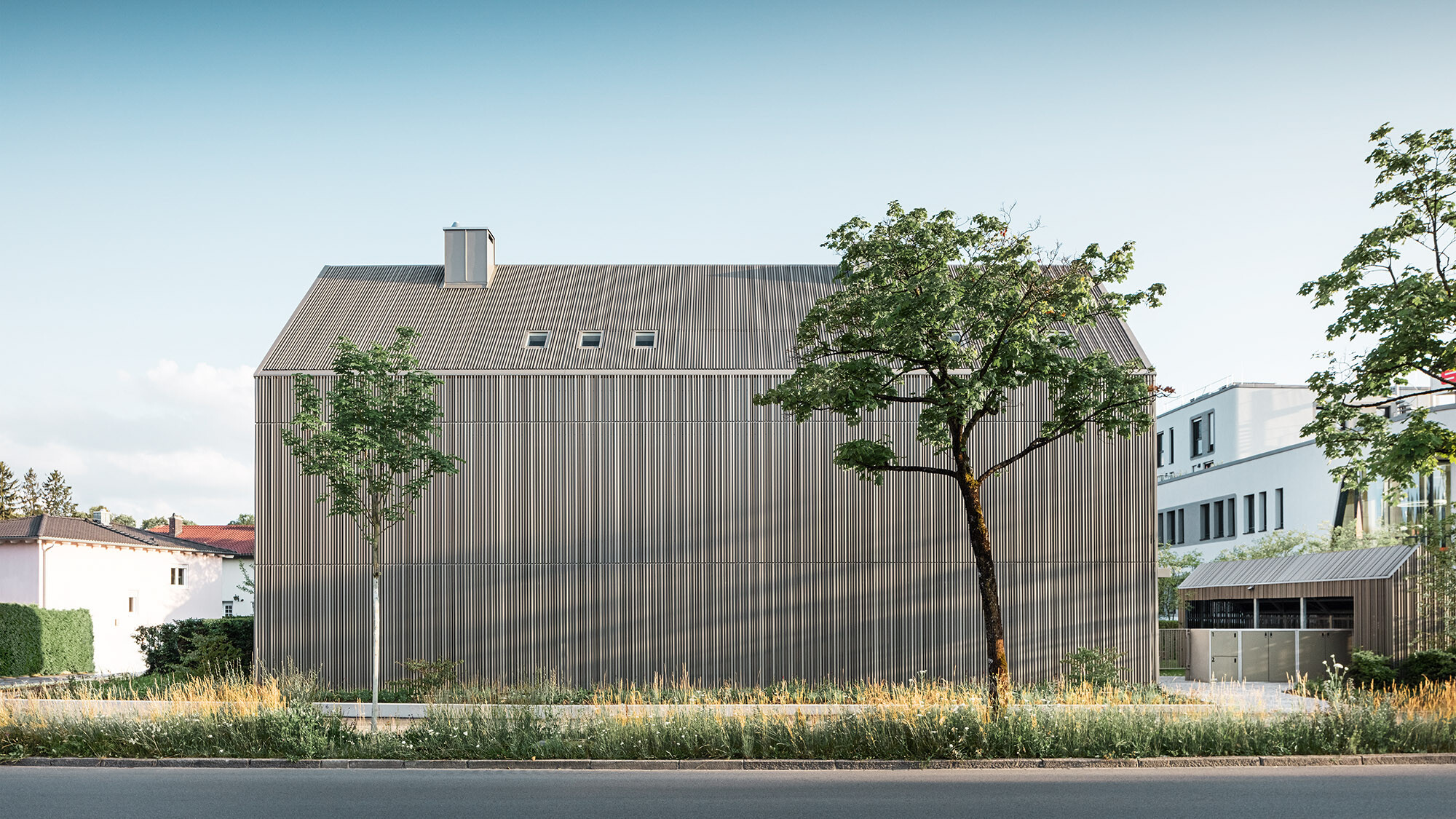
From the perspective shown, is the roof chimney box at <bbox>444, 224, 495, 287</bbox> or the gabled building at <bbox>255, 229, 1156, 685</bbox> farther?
the roof chimney box at <bbox>444, 224, 495, 287</bbox>

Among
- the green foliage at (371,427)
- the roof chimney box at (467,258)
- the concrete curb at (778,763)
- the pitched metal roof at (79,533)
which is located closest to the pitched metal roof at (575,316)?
the roof chimney box at (467,258)

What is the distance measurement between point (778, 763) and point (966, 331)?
5.53 meters

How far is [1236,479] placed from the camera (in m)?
51.0

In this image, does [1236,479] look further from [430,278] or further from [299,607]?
[299,607]

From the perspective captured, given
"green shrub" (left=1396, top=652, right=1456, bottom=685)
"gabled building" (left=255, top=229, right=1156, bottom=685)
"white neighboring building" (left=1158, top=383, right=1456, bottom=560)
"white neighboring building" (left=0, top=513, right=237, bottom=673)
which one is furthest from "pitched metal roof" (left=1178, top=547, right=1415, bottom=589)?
"white neighboring building" (left=0, top=513, right=237, bottom=673)

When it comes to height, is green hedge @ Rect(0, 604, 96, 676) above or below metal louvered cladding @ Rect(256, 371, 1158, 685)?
below

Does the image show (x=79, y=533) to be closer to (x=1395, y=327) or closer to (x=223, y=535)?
(x=223, y=535)

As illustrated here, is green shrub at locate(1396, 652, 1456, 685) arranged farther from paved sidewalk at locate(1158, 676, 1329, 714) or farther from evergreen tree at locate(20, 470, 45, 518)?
evergreen tree at locate(20, 470, 45, 518)

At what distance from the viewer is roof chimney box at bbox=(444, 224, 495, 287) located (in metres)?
26.3

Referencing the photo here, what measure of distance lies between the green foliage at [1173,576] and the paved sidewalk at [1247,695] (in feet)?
66.7

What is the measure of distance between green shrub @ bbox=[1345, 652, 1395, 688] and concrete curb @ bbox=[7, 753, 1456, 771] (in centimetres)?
848

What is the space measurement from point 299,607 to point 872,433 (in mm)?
11298

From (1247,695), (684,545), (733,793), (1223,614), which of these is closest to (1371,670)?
(1247,695)

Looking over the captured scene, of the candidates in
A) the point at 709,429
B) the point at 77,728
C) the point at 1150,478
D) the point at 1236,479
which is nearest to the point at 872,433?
the point at 709,429
